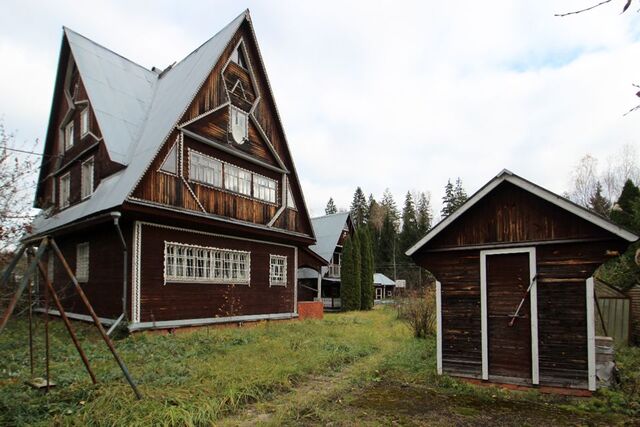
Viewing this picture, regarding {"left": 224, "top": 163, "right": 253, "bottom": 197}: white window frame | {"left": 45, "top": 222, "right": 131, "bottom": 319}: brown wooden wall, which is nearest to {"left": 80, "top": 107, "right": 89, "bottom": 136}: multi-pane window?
{"left": 45, "top": 222, "right": 131, "bottom": 319}: brown wooden wall

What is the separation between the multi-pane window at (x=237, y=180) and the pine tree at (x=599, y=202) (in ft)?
97.8

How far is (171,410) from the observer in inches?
217

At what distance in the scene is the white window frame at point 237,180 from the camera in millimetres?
14930

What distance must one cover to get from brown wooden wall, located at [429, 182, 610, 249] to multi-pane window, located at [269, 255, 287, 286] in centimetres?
941

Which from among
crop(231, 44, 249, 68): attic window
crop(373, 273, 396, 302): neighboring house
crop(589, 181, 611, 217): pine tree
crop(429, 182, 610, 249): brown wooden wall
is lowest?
crop(373, 273, 396, 302): neighboring house

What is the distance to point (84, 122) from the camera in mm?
15852

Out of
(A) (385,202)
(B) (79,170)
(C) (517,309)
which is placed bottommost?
(C) (517,309)

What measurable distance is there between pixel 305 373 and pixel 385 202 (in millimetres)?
67556

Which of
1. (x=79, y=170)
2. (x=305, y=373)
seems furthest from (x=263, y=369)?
(x=79, y=170)

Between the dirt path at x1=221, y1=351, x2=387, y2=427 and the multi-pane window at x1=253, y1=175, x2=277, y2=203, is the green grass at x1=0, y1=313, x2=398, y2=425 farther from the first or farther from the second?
the multi-pane window at x1=253, y1=175, x2=277, y2=203

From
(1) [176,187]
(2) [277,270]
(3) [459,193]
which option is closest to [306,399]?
(1) [176,187]

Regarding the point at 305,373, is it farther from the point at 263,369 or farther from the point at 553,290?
the point at 553,290

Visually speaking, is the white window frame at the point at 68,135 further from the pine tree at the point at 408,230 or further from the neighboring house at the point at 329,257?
the pine tree at the point at 408,230

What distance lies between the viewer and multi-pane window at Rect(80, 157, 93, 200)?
14992 mm
